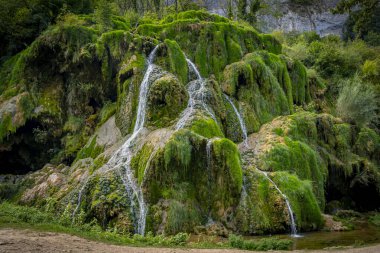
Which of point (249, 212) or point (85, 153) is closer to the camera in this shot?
point (249, 212)

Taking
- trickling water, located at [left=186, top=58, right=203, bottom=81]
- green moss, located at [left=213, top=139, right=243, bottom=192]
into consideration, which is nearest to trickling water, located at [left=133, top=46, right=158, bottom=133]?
trickling water, located at [left=186, top=58, right=203, bottom=81]

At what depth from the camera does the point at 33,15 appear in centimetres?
2959

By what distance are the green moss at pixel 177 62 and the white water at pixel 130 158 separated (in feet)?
3.50

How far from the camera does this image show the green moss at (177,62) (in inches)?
959

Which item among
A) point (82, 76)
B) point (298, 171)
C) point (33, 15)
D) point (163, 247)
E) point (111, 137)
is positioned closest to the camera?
point (163, 247)

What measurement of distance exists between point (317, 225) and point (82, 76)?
18220 millimetres

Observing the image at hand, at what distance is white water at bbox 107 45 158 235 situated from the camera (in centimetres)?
1614

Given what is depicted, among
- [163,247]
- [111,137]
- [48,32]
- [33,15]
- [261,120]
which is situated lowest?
[163,247]

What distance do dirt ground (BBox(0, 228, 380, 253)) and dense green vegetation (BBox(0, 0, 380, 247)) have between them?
102 cm

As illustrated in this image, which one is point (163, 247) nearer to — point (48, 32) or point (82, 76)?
point (82, 76)

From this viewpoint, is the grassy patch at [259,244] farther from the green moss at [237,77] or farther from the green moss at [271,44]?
the green moss at [271,44]

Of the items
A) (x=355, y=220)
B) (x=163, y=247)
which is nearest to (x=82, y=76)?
(x=163, y=247)

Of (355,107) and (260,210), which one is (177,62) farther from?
(355,107)

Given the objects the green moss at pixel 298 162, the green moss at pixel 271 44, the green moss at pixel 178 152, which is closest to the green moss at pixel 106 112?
the green moss at pixel 178 152
